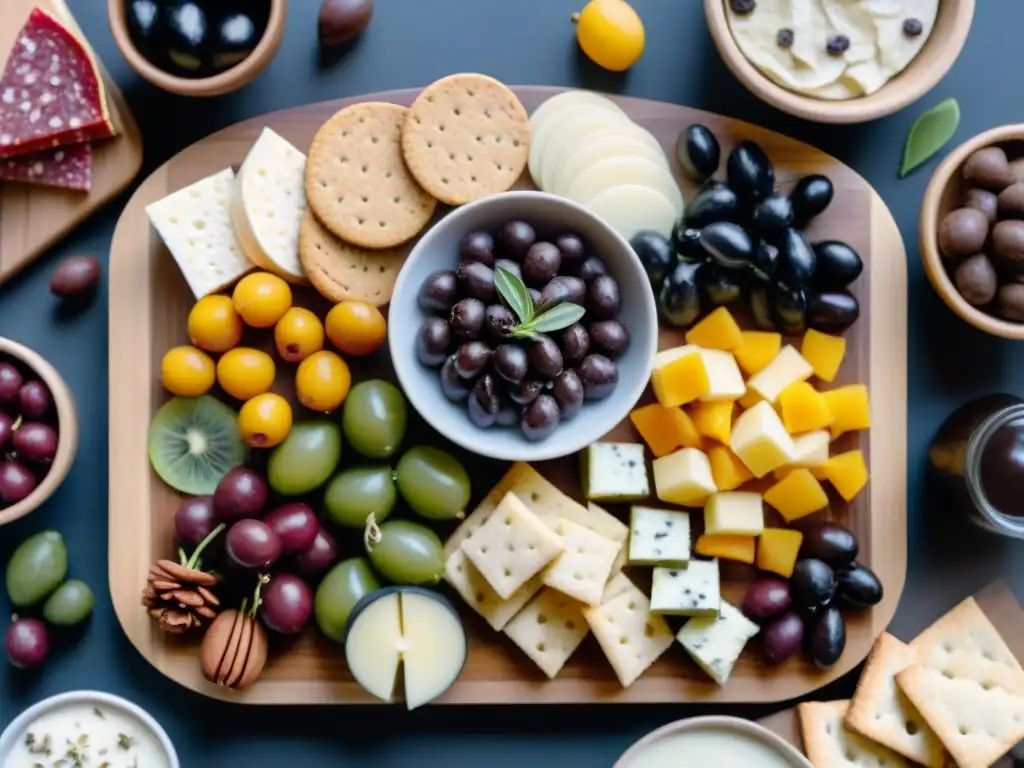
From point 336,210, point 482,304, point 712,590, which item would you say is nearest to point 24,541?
point 336,210

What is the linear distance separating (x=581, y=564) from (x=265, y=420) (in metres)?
0.43

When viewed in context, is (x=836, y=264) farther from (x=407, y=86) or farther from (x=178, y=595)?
(x=178, y=595)

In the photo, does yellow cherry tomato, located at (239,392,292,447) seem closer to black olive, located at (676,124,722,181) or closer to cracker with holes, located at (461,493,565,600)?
cracker with holes, located at (461,493,565,600)

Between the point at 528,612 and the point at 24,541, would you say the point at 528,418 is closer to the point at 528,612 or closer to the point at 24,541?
the point at 528,612

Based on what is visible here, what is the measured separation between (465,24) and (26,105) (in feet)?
1.94

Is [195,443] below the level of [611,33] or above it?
below

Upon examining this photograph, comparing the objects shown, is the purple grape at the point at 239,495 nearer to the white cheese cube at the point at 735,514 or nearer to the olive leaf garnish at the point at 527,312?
the olive leaf garnish at the point at 527,312

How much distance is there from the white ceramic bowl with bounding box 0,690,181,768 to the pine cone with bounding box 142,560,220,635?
0.11 metres

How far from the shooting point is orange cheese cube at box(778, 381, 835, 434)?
1.38 m

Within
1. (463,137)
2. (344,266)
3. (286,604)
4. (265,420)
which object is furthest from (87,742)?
(463,137)

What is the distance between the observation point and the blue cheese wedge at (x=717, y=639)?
138cm

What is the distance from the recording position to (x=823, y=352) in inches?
55.5

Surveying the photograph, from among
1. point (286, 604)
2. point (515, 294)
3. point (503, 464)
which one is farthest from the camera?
point (503, 464)

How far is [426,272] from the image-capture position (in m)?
1.32
